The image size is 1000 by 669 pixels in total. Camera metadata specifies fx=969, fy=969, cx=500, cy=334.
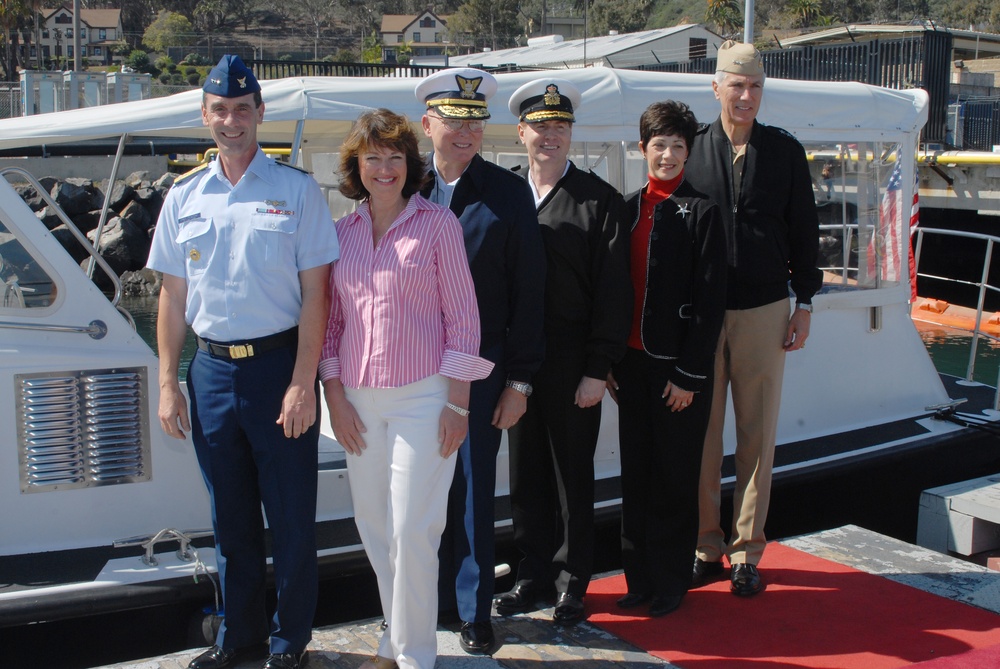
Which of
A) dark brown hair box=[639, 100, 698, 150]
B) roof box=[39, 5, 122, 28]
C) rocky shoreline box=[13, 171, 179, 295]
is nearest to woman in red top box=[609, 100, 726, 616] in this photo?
dark brown hair box=[639, 100, 698, 150]

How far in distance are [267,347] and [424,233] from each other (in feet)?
1.88

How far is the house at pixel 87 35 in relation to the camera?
6662 centimetres

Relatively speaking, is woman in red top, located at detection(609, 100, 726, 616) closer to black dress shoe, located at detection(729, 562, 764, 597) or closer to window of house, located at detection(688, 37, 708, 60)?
black dress shoe, located at detection(729, 562, 764, 597)

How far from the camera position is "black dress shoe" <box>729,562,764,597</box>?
373 centimetres

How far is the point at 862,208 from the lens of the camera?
5203 millimetres

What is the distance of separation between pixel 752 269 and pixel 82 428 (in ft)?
8.30

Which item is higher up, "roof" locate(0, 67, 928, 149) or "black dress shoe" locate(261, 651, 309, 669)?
"roof" locate(0, 67, 928, 149)

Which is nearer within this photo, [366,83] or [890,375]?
[366,83]

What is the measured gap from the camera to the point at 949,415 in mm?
5582

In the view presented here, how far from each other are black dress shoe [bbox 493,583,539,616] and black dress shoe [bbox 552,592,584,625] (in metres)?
0.13

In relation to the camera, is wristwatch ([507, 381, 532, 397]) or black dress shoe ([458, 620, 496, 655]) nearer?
wristwatch ([507, 381, 532, 397])

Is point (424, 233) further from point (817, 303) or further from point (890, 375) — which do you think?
point (890, 375)

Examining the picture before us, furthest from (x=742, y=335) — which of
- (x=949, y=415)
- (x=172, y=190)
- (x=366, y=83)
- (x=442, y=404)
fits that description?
(x=949, y=415)

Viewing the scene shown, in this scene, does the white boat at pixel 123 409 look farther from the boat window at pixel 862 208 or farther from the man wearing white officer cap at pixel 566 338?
the man wearing white officer cap at pixel 566 338
